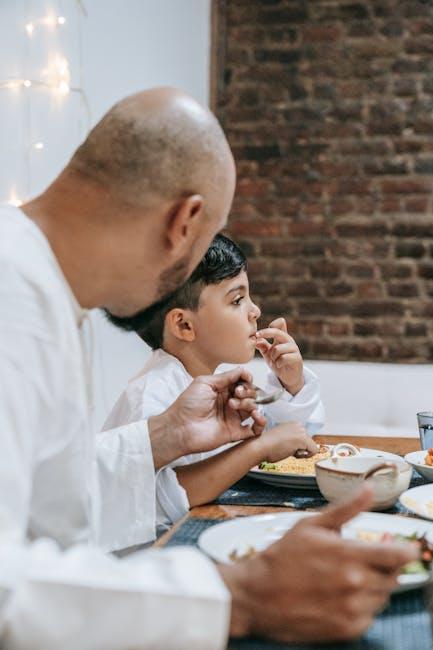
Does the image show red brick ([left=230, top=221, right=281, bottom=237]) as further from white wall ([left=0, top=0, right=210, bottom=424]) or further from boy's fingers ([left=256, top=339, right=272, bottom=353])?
boy's fingers ([left=256, top=339, right=272, bottom=353])

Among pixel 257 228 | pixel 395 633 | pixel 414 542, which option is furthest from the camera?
pixel 257 228

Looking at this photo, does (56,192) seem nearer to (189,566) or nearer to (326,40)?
(189,566)

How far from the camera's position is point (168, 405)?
1.74m

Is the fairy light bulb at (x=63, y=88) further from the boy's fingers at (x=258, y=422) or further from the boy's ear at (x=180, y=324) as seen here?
the boy's fingers at (x=258, y=422)

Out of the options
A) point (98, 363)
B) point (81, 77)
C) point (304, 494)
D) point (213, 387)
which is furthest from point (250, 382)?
point (81, 77)

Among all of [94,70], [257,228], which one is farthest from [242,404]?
[257,228]

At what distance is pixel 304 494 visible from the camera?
150 centimetres

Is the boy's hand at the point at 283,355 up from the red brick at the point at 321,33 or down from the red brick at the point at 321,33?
down

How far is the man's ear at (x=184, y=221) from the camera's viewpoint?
107cm

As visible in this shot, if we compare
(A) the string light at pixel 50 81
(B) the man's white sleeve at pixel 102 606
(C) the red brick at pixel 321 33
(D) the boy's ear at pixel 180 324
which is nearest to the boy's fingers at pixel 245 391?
(D) the boy's ear at pixel 180 324

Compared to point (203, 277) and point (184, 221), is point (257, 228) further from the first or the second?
point (184, 221)

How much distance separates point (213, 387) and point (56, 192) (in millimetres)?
600

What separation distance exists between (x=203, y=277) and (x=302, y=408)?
44 centimetres

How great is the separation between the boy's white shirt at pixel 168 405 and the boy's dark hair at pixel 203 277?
→ 69mm
